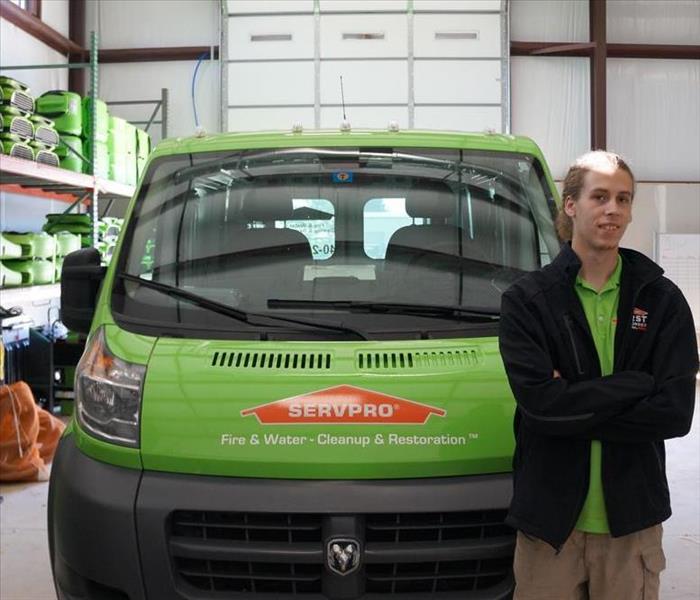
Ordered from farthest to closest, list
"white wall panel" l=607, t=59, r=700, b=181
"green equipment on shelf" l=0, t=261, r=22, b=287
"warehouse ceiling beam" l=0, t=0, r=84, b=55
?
"white wall panel" l=607, t=59, r=700, b=181 < "warehouse ceiling beam" l=0, t=0, r=84, b=55 < "green equipment on shelf" l=0, t=261, r=22, b=287

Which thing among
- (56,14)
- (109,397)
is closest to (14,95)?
(109,397)

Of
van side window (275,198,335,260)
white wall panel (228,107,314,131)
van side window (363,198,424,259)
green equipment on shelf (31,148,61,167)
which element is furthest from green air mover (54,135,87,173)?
van side window (363,198,424,259)

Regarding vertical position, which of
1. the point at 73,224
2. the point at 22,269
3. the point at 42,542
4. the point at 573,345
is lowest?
the point at 42,542

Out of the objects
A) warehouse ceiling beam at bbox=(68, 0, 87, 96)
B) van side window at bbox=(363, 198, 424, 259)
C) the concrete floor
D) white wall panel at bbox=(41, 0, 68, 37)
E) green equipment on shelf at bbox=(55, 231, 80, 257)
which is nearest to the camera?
van side window at bbox=(363, 198, 424, 259)

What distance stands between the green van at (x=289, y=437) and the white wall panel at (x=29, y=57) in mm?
8813

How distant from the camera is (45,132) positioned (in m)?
7.57

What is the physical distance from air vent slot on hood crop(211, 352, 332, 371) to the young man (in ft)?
2.08

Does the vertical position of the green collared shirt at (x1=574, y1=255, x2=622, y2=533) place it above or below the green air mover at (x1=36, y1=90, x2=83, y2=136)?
below

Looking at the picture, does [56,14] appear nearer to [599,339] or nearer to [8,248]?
[8,248]

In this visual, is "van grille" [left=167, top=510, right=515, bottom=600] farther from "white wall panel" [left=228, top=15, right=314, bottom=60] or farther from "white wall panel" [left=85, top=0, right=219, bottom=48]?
"white wall panel" [left=85, top=0, right=219, bottom=48]

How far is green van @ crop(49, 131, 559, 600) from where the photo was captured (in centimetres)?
240

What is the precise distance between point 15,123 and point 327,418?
5428 millimetres

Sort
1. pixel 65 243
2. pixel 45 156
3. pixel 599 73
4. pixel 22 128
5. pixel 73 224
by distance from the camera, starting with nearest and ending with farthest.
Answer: pixel 22 128, pixel 45 156, pixel 65 243, pixel 73 224, pixel 599 73

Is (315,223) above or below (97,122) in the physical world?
below
